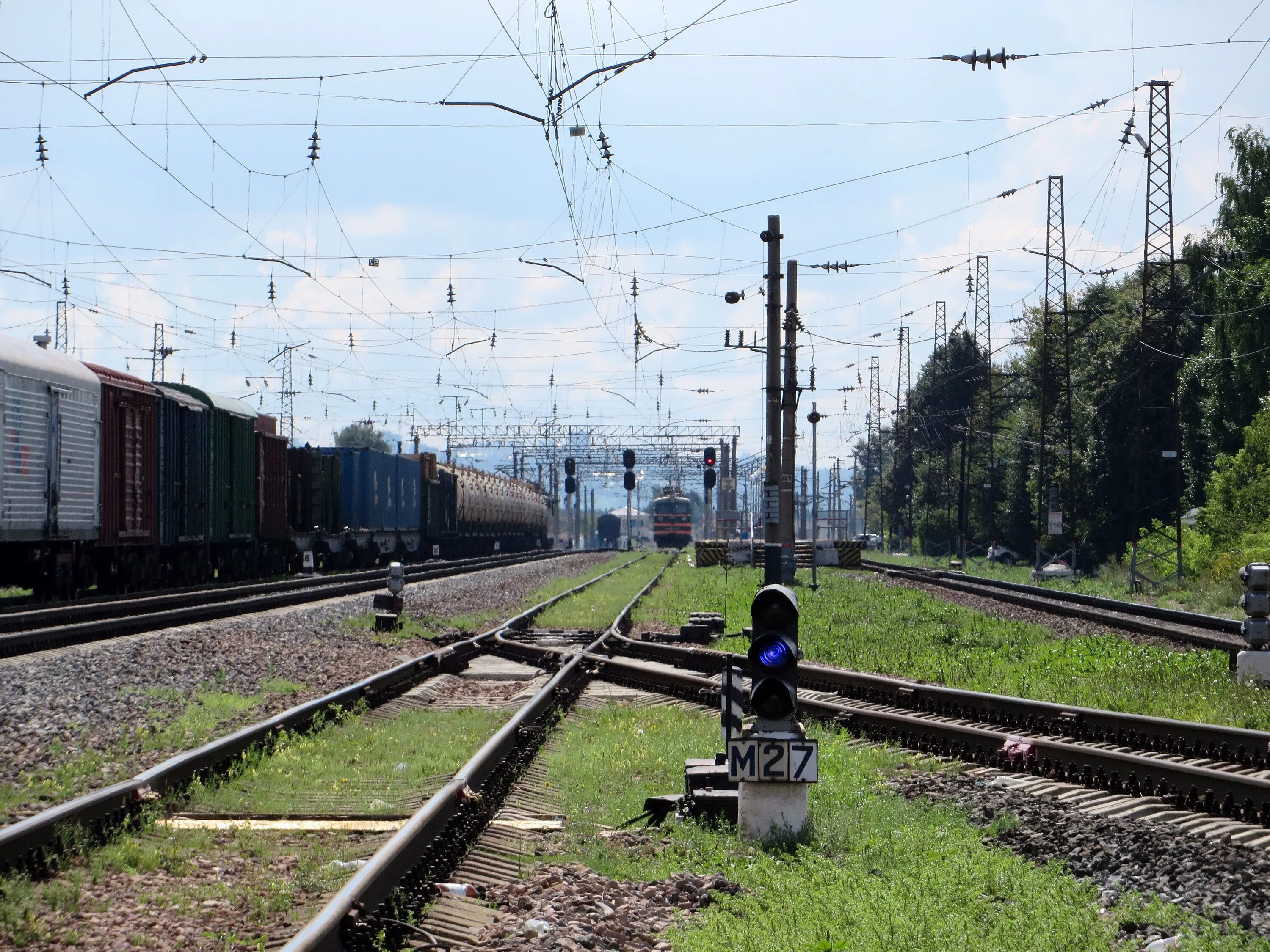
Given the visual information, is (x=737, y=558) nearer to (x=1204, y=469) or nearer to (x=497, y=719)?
(x=1204, y=469)

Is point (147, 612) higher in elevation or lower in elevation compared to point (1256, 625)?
lower

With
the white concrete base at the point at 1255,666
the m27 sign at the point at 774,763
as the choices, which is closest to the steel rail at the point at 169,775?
the m27 sign at the point at 774,763

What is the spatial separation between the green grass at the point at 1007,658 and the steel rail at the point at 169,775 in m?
5.96

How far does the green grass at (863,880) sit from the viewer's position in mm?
5219

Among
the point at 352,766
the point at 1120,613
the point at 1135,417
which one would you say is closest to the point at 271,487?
the point at 1120,613

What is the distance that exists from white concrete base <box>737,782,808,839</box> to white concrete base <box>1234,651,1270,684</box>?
8.32 m

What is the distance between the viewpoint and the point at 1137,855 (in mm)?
6828

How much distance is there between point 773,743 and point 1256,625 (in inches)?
344

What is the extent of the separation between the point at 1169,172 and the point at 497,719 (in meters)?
34.4

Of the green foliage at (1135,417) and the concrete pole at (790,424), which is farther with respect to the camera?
the green foliage at (1135,417)

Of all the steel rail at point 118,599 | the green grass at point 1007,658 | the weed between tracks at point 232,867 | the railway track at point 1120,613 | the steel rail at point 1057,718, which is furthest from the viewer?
the railway track at point 1120,613

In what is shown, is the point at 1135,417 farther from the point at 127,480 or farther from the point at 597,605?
the point at 127,480

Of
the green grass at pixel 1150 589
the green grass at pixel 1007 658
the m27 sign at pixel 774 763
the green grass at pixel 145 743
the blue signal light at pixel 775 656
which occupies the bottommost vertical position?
the green grass at pixel 1150 589

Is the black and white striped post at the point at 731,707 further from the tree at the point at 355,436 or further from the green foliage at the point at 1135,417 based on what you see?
the tree at the point at 355,436
